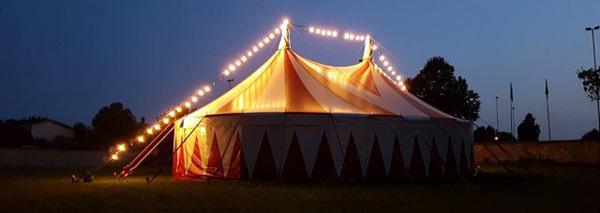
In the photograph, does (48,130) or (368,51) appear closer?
(368,51)

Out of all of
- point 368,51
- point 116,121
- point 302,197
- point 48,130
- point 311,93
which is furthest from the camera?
point 116,121

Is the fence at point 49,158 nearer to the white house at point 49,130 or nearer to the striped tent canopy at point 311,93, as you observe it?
the white house at point 49,130

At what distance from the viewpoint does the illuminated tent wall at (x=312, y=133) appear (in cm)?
1088

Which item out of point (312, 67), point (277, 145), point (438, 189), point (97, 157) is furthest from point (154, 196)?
point (97, 157)

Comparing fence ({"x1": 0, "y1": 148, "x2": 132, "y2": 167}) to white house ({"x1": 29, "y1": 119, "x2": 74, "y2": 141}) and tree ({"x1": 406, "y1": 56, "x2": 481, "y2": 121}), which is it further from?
tree ({"x1": 406, "y1": 56, "x2": 481, "y2": 121})

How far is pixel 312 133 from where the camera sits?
35.8 ft

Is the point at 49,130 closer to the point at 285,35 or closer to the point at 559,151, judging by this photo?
the point at 285,35

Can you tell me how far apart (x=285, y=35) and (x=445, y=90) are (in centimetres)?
1926

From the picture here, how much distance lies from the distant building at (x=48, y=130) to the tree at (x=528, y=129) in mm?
38507

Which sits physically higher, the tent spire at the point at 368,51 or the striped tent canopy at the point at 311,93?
the tent spire at the point at 368,51

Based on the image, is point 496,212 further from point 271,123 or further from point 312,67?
Result: point 312,67

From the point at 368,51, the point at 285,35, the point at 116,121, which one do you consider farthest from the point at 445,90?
the point at 116,121

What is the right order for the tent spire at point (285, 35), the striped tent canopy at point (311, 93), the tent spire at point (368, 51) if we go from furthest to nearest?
1. the tent spire at point (368, 51)
2. the tent spire at point (285, 35)
3. the striped tent canopy at point (311, 93)

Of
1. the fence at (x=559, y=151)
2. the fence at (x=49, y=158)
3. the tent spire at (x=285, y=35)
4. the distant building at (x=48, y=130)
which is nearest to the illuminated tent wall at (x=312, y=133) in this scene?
the tent spire at (x=285, y=35)
